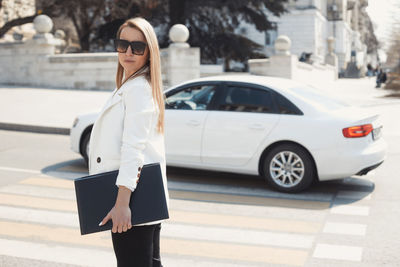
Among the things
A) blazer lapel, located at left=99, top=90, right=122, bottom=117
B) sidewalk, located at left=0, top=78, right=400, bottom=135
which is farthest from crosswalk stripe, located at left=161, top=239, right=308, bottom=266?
sidewalk, located at left=0, top=78, right=400, bottom=135

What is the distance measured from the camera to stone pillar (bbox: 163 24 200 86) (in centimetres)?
2042

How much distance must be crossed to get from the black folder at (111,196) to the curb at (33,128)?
10422 mm

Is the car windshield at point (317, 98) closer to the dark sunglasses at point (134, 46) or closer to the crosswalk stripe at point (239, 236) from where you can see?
the crosswalk stripe at point (239, 236)

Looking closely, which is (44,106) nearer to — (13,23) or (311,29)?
(13,23)

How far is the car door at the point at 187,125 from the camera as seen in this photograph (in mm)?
7938

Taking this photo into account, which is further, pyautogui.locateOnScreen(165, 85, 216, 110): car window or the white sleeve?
pyautogui.locateOnScreen(165, 85, 216, 110): car window

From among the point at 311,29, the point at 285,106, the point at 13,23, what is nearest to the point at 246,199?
the point at 285,106

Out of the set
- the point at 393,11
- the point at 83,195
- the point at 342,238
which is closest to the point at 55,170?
the point at 342,238

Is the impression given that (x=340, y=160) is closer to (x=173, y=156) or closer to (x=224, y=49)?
(x=173, y=156)

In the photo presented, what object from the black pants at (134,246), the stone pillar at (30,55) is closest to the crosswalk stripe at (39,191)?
the black pants at (134,246)

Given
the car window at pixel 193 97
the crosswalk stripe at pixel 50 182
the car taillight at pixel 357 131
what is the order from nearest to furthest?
1. the car taillight at pixel 357 131
2. the crosswalk stripe at pixel 50 182
3. the car window at pixel 193 97

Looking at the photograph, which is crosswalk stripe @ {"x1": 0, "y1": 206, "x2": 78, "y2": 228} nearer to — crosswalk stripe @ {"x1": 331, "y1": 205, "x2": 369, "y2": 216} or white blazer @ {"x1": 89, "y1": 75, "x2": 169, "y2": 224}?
crosswalk stripe @ {"x1": 331, "y1": 205, "x2": 369, "y2": 216}

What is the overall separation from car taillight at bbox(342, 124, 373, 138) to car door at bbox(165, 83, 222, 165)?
75.2 inches

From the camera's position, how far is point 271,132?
7.50 m
